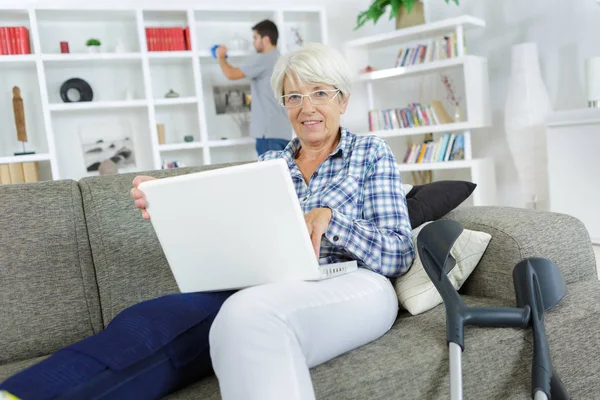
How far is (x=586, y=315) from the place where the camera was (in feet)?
4.64

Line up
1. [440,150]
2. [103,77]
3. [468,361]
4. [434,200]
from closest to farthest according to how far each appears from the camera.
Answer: [468,361] → [434,200] → [440,150] → [103,77]

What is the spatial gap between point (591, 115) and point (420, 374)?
2.75 meters

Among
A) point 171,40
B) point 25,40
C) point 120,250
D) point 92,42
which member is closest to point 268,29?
point 171,40

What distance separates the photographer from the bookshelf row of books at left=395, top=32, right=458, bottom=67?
4289mm

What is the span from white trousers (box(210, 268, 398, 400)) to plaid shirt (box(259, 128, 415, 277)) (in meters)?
0.12

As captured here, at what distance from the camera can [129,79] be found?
4.81 meters

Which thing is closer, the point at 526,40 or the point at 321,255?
the point at 321,255

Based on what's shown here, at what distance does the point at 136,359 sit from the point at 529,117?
11.3 ft

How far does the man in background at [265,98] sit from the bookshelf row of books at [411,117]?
69 centimetres

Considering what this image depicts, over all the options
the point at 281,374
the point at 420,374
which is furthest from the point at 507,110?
the point at 281,374

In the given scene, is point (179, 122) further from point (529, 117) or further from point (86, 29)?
point (529, 117)

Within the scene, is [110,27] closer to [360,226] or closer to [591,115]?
[591,115]

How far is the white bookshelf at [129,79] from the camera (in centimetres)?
445

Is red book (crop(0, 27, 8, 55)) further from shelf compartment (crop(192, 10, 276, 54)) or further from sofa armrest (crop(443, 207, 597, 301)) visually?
sofa armrest (crop(443, 207, 597, 301))
